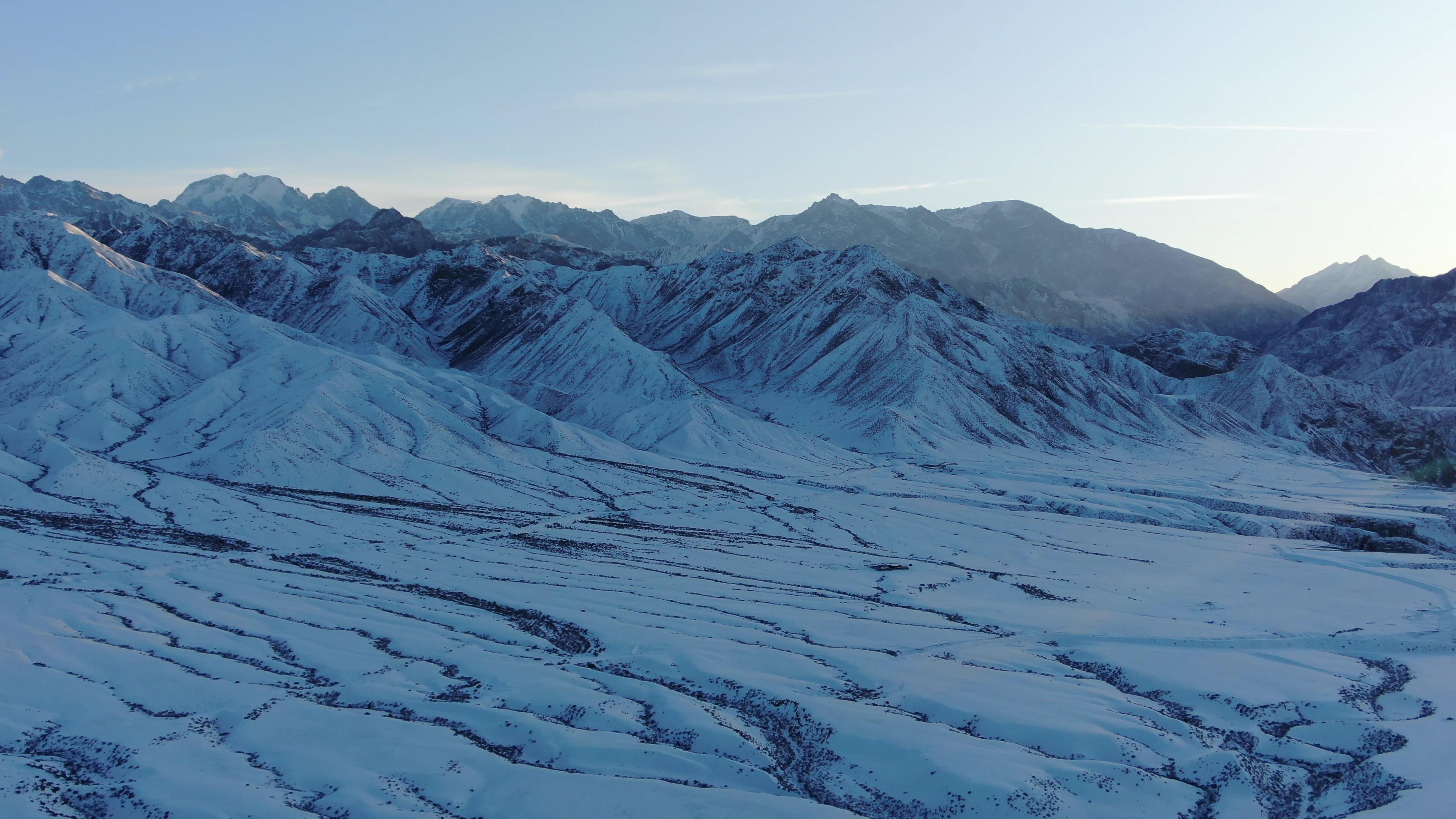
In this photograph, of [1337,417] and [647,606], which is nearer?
[647,606]

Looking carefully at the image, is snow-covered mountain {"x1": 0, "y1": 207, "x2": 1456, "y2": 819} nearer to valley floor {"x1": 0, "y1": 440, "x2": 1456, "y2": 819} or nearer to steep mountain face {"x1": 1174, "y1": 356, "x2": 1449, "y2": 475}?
valley floor {"x1": 0, "y1": 440, "x2": 1456, "y2": 819}

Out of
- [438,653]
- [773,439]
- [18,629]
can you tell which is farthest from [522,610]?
[773,439]

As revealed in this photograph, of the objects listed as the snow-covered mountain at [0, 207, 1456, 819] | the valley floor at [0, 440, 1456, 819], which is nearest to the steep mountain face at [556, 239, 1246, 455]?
the snow-covered mountain at [0, 207, 1456, 819]

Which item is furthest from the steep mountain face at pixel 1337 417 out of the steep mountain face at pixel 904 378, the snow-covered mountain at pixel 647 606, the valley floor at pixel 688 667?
the valley floor at pixel 688 667

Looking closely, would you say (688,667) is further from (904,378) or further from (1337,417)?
(1337,417)

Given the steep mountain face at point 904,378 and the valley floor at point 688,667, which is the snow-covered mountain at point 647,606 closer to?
the valley floor at point 688,667

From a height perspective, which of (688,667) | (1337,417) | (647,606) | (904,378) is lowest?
(647,606)

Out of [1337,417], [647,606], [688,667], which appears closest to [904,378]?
[1337,417]

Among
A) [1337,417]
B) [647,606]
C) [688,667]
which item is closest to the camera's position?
[688,667]
